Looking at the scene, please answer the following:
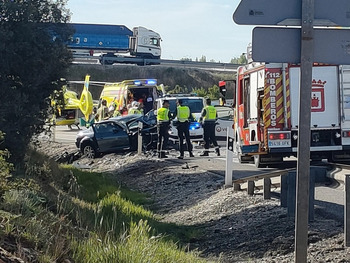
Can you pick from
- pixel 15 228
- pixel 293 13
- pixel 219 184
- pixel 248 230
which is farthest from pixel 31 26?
pixel 293 13

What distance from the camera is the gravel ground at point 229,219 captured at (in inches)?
355

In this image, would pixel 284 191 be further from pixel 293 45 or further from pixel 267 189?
pixel 293 45

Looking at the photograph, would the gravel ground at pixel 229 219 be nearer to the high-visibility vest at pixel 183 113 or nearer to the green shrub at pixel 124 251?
the green shrub at pixel 124 251

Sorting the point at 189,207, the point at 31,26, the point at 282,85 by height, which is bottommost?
the point at 189,207

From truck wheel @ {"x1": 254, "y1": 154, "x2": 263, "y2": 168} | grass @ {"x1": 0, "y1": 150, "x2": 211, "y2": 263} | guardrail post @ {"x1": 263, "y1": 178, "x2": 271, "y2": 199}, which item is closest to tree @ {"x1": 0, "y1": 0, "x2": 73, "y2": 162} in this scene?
grass @ {"x1": 0, "y1": 150, "x2": 211, "y2": 263}

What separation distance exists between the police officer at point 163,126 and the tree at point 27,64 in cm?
557

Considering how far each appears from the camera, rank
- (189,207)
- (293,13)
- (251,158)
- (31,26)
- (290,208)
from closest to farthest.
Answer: (293,13) < (290,208) < (189,207) < (31,26) < (251,158)

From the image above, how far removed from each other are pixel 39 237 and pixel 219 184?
9.00 metres

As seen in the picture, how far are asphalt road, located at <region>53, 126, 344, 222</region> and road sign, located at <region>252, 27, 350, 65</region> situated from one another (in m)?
4.43

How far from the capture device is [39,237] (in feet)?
23.5

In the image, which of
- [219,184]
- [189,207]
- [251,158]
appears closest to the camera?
[189,207]

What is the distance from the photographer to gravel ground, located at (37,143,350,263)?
902 cm

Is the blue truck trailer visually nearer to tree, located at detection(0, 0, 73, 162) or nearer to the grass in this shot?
tree, located at detection(0, 0, 73, 162)

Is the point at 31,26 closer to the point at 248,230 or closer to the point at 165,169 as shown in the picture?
the point at 165,169
